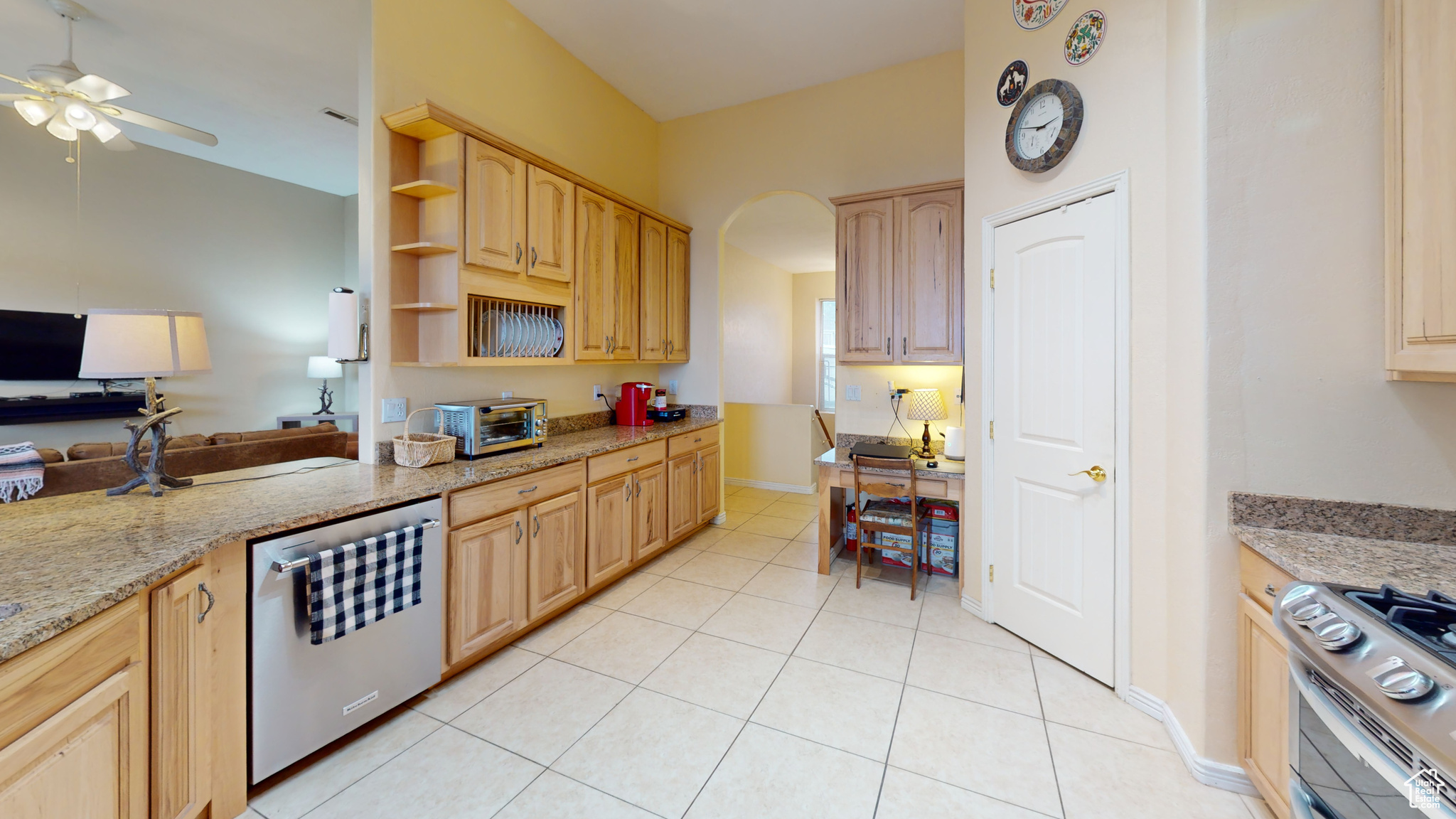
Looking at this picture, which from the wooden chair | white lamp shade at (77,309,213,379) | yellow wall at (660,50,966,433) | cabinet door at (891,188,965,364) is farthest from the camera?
yellow wall at (660,50,966,433)

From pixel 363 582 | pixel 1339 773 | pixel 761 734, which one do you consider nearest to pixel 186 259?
pixel 363 582

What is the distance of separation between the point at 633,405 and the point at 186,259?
498 cm

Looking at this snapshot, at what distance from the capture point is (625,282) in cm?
367

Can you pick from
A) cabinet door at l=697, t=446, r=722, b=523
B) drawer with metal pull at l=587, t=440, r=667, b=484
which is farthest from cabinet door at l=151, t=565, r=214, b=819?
cabinet door at l=697, t=446, r=722, b=523

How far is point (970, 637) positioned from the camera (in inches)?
103

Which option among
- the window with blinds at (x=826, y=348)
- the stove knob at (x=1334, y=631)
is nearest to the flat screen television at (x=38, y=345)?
the stove knob at (x=1334, y=631)

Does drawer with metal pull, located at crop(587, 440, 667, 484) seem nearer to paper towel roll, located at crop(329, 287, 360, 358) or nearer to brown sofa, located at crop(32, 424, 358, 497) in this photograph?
paper towel roll, located at crop(329, 287, 360, 358)

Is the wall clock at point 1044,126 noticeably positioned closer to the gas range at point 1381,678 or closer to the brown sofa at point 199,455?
the gas range at point 1381,678

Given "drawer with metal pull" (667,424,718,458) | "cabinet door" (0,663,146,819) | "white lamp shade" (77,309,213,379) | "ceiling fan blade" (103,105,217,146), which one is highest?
"ceiling fan blade" (103,105,217,146)

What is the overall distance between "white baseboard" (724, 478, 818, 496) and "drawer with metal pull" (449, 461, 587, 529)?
294 centimetres

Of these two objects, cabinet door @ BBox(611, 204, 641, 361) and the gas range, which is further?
cabinet door @ BBox(611, 204, 641, 361)

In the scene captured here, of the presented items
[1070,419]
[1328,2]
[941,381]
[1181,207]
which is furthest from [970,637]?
[1328,2]

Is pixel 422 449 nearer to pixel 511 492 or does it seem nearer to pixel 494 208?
pixel 511 492

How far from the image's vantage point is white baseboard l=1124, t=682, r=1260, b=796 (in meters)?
1.62
